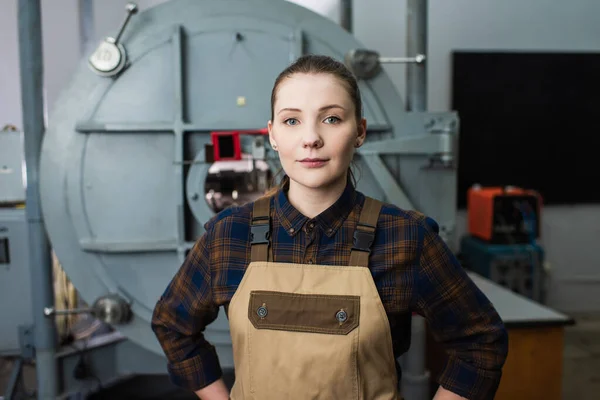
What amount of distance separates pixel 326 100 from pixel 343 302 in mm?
352

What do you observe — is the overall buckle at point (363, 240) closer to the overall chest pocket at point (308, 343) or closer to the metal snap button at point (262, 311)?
the overall chest pocket at point (308, 343)

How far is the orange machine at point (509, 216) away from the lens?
346 centimetres

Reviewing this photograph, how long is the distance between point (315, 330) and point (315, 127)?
350 millimetres

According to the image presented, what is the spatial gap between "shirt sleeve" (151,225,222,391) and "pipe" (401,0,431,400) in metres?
1.11

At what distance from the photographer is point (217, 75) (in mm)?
1733

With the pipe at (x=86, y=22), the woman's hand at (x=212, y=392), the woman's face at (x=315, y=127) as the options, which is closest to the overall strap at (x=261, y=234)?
the woman's face at (x=315, y=127)

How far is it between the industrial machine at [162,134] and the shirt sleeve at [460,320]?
83cm

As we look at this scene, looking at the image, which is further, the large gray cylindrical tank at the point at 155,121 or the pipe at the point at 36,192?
the pipe at the point at 36,192

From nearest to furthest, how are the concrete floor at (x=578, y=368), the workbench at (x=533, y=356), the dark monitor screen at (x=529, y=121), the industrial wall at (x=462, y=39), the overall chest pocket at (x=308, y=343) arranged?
1. the overall chest pocket at (x=308, y=343)
2. the workbench at (x=533, y=356)
3. the concrete floor at (x=578, y=368)
4. the industrial wall at (x=462, y=39)
5. the dark monitor screen at (x=529, y=121)

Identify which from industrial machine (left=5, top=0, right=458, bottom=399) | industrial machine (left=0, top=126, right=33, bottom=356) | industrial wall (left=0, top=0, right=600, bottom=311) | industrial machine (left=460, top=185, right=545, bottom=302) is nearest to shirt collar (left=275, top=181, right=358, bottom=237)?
industrial machine (left=5, top=0, right=458, bottom=399)

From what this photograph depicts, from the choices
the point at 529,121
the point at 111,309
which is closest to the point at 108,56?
the point at 111,309

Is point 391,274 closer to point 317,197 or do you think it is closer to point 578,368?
point 317,197

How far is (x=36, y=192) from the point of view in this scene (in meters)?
1.85

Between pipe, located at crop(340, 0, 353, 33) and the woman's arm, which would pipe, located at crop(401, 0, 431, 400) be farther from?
the woman's arm
